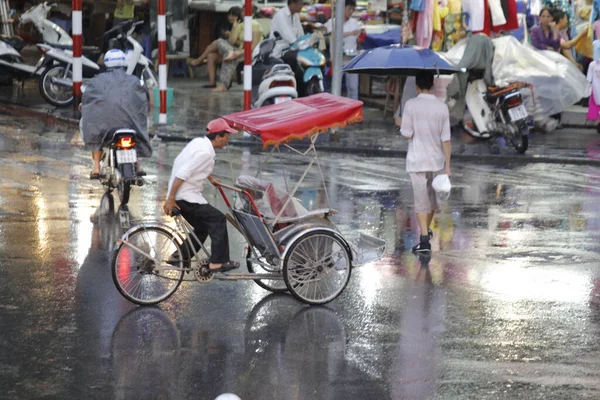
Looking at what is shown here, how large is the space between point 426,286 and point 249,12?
10.1 meters

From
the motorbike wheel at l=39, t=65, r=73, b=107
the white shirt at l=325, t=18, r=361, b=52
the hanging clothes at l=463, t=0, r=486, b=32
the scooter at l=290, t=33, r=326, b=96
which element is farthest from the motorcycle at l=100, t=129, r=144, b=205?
the white shirt at l=325, t=18, r=361, b=52

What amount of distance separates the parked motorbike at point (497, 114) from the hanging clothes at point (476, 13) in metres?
1.12

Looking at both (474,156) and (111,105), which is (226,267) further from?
(474,156)

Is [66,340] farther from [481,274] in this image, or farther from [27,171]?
[27,171]

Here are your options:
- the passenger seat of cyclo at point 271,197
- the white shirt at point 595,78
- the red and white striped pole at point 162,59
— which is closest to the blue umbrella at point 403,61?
→ the passenger seat of cyclo at point 271,197

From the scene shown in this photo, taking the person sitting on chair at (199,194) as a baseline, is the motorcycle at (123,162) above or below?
below

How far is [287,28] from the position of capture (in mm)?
20219

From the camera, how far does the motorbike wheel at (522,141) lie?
1669cm

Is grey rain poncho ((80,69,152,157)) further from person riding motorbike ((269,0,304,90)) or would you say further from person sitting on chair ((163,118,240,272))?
Result: person riding motorbike ((269,0,304,90))

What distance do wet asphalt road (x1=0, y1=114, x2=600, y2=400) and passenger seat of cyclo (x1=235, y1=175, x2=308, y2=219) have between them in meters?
0.30

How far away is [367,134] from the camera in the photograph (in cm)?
1856

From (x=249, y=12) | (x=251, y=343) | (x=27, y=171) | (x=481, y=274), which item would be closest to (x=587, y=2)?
(x=249, y=12)

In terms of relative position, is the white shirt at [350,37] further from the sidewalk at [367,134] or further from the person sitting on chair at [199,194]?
the person sitting on chair at [199,194]

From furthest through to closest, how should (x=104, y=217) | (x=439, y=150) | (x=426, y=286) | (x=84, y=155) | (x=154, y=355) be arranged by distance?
1. (x=84, y=155)
2. (x=104, y=217)
3. (x=439, y=150)
4. (x=426, y=286)
5. (x=154, y=355)
